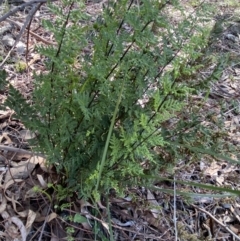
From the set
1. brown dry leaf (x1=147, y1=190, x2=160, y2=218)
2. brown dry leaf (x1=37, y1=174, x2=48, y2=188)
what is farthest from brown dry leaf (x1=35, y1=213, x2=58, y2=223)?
brown dry leaf (x1=147, y1=190, x2=160, y2=218)

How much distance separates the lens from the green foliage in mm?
1062

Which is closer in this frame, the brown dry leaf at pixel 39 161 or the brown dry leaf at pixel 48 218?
the brown dry leaf at pixel 48 218

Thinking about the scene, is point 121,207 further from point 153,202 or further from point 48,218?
point 48,218

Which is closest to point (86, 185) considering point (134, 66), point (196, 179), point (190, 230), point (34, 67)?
point (134, 66)

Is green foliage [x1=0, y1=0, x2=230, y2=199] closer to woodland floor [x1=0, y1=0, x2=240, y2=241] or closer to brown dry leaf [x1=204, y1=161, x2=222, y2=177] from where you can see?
woodland floor [x1=0, y1=0, x2=240, y2=241]

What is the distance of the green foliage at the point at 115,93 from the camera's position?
41.8 inches

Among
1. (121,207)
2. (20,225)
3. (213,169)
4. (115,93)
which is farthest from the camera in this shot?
(213,169)

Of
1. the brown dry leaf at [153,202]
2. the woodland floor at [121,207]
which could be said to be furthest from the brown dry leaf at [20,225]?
the brown dry leaf at [153,202]

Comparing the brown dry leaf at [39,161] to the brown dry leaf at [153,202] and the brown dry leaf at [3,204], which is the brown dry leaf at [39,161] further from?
the brown dry leaf at [153,202]

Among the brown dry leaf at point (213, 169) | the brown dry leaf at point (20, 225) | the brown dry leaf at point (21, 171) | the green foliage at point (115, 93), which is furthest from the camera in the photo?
the brown dry leaf at point (213, 169)

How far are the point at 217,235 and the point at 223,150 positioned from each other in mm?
370

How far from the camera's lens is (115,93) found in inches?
44.1

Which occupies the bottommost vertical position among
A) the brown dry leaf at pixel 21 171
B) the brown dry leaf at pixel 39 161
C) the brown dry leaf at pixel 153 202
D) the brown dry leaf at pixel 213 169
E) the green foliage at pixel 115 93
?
the brown dry leaf at pixel 213 169

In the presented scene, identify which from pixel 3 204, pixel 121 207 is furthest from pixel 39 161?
pixel 121 207
